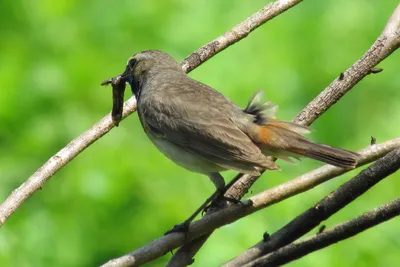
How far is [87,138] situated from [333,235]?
3.29 feet

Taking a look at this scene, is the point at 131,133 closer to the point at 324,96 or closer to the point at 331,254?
the point at 331,254

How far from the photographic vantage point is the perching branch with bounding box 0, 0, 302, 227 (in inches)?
116

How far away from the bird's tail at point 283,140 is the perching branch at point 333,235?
0.46m

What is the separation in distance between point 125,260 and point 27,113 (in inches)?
95.5

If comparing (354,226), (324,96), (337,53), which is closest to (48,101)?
(337,53)

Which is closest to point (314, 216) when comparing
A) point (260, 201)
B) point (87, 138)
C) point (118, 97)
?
point (260, 201)

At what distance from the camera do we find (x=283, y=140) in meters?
3.30

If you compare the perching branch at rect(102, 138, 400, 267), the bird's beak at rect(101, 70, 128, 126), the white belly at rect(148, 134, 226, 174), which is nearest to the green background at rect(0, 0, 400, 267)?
the bird's beak at rect(101, 70, 128, 126)

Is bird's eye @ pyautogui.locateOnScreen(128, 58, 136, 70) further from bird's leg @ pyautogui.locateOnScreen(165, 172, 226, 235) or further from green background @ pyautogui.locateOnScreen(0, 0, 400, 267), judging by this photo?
bird's leg @ pyautogui.locateOnScreen(165, 172, 226, 235)

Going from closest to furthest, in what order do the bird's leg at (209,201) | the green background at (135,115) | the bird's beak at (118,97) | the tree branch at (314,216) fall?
the tree branch at (314,216)
the bird's leg at (209,201)
the bird's beak at (118,97)
the green background at (135,115)

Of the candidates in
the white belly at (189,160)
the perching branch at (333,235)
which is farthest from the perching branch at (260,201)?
the white belly at (189,160)

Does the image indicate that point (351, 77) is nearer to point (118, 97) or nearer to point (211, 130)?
point (211, 130)

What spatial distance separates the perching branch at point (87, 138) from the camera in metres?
2.95

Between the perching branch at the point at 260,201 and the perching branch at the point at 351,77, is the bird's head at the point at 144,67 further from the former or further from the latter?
the perching branch at the point at 260,201
